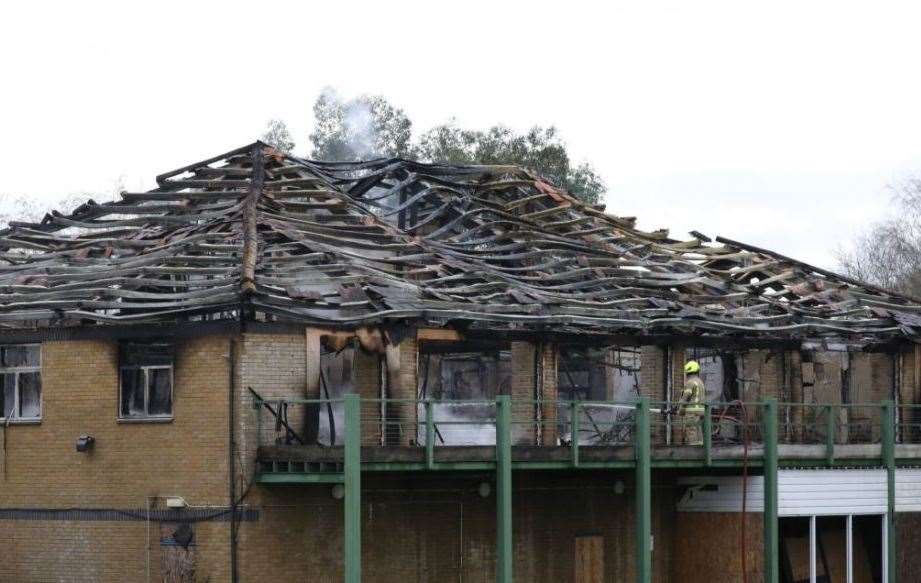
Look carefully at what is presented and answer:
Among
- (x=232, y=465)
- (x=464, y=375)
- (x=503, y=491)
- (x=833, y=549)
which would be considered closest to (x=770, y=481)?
(x=833, y=549)

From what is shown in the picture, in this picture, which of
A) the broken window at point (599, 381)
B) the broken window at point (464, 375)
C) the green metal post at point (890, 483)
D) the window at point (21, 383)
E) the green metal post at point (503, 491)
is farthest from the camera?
the broken window at point (464, 375)

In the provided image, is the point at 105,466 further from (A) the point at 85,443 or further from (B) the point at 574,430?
(B) the point at 574,430

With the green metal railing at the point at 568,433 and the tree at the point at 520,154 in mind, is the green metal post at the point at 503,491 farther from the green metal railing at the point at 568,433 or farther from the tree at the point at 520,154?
the tree at the point at 520,154

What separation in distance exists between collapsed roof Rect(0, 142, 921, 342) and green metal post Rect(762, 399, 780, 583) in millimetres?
2713

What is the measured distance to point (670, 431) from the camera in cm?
3319

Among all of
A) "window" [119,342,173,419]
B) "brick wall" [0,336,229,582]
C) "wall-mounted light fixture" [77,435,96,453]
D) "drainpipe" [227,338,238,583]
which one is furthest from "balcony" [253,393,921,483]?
"wall-mounted light fixture" [77,435,96,453]

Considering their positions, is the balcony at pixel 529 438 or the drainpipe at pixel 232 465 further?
the drainpipe at pixel 232 465

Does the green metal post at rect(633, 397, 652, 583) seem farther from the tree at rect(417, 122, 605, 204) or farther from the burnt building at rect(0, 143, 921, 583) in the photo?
the tree at rect(417, 122, 605, 204)

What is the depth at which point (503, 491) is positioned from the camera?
26984 mm

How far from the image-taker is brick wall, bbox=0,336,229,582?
27641mm

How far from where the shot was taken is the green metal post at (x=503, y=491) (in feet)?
88.2

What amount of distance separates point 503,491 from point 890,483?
32.3ft

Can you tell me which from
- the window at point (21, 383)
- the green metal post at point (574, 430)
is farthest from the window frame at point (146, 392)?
the green metal post at point (574, 430)

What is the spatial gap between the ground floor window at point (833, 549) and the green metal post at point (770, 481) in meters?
1.40
